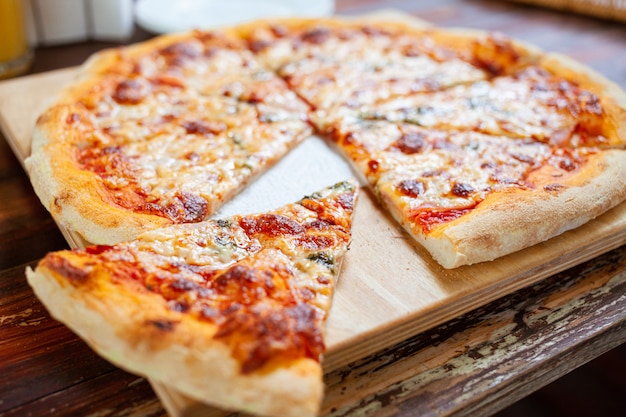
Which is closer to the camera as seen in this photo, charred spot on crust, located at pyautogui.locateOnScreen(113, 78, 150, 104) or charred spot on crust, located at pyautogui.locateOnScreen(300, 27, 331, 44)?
charred spot on crust, located at pyautogui.locateOnScreen(113, 78, 150, 104)

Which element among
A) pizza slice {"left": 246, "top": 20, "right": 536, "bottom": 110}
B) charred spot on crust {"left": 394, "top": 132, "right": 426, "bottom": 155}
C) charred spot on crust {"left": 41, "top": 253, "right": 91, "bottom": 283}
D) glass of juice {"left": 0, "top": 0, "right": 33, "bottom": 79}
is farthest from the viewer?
glass of juice {"left": 0, "top": 0, "right": 33, "bottom": 79}

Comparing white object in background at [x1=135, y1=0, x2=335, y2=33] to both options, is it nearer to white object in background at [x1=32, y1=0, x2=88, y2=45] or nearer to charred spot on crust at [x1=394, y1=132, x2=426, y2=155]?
white object in background at [x1=32, y1=0, x2=88, y2=45]

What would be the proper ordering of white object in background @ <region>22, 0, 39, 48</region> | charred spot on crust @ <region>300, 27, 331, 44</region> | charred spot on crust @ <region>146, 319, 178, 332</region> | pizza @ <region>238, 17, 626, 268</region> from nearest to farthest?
charred spot on crust @ <region>146, 319, 178, 332</region> < pizza @ <region>238, 17, 626, 268</region> < charred spot on crust @ <region>300, 27, 331, 44</region> < white object in background @ <region>22, 0, 39, 48</region>

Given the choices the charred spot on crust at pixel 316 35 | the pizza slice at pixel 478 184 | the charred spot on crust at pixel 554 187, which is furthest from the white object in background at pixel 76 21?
the charred spot on crust at pixel 554 187

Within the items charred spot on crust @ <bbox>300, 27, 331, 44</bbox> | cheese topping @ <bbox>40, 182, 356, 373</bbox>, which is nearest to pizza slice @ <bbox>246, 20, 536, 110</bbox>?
charred spot on crust @ <bbox>300, 27, 331, 44</bbox>

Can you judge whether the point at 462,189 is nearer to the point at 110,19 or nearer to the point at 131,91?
the point at 131,91

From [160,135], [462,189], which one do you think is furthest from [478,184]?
[160,135]

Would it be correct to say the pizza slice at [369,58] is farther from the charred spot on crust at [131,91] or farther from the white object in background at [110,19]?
the white object in background at [110,19]

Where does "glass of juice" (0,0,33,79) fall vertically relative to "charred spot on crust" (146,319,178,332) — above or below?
below
